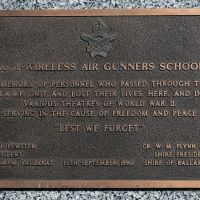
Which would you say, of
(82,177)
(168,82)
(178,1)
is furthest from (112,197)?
(178,1)

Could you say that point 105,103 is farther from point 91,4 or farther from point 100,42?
point 91,4

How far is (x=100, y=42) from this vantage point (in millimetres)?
4734

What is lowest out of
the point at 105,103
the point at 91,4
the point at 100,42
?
the point at 105,103

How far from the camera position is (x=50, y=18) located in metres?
4.79

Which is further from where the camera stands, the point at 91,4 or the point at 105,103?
the point at 91,4

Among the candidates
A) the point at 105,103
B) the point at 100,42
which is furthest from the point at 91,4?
the point at 105,103

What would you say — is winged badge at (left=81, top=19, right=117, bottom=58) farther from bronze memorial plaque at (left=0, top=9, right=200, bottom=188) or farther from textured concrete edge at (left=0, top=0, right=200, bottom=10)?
textured concrete edge at (left=0, top=0, right=200, bottom=10)

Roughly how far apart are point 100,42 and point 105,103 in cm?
50

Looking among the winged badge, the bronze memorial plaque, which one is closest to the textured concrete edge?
the bronze memorial plaque

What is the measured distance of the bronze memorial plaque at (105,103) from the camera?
4.70m

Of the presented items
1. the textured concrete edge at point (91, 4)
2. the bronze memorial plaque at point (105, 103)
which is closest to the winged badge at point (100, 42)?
the bronze memorial plaque at point (105, 103)

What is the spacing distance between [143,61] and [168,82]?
0.26 metres

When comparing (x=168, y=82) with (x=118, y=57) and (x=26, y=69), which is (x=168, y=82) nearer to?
(x=118, y=57)

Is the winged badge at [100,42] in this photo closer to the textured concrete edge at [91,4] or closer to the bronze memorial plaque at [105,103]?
the bronze memorial plaque at [105,103]
